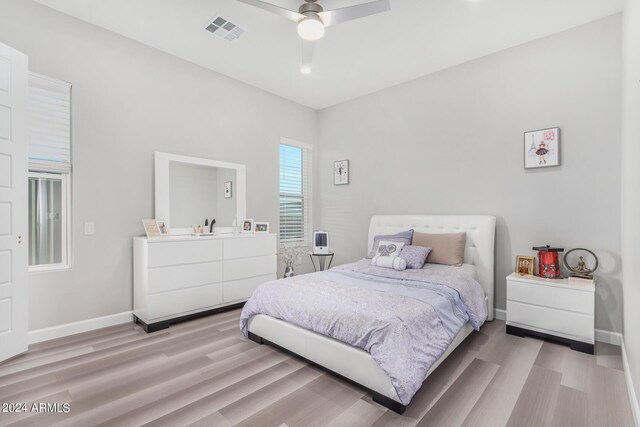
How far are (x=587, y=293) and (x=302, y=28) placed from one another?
10.6ft

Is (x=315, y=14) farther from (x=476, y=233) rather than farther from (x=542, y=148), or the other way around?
(x=476, y=233)

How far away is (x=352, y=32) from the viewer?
10.1 ft

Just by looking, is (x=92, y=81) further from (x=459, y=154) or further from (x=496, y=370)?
(x=496, y=370)

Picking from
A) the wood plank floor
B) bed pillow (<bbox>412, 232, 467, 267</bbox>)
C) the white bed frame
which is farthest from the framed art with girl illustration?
the wood plank floor

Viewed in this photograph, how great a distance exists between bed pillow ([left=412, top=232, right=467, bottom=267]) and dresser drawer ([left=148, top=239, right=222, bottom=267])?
2.41 metres

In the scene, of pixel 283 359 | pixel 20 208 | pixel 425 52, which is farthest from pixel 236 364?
pixel 425 52

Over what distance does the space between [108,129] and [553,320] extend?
4.66 m

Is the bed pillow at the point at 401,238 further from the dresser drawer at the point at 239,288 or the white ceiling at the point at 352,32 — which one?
the white ceiling at the point at 352,32

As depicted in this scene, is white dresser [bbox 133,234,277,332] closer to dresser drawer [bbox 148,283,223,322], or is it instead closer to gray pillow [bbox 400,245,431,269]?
dresser drawer [bbox 148,283,223,322]

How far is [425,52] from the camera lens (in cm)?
346

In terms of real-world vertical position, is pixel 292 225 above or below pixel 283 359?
above

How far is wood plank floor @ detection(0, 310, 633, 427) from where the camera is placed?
177 cm

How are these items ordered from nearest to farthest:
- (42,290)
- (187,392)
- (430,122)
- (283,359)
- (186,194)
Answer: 1. (187,392)
2. (283,359)
3. (42,290)
4. (186,194)
5. (430,122)

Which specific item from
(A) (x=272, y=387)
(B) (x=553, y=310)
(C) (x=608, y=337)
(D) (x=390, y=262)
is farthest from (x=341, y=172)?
(C) (x=608, y=337)
